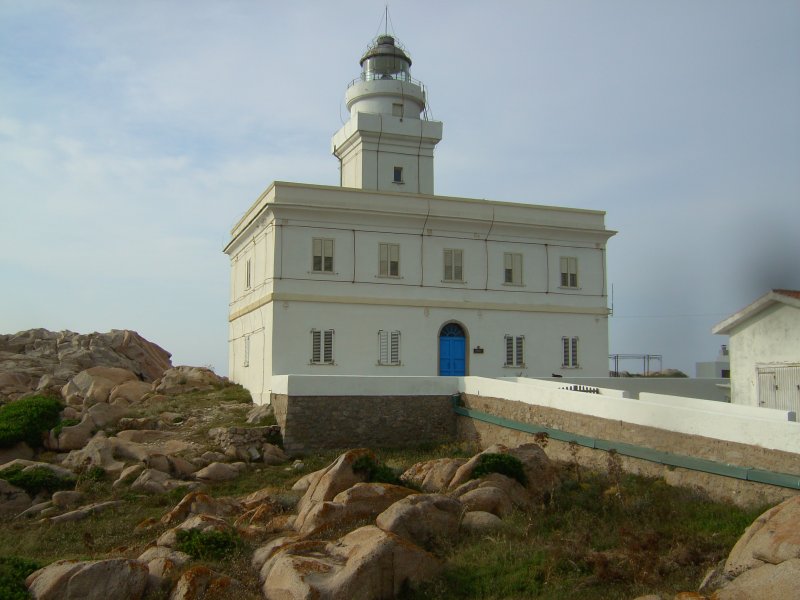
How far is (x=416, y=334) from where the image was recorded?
26.4 metres

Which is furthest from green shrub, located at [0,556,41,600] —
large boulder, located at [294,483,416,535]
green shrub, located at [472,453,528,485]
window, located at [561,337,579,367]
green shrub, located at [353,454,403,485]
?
window, located at [561,337,579,367]

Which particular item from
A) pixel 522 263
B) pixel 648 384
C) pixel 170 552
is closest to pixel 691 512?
pixel 170 552

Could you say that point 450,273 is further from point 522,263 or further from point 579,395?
point 579,395

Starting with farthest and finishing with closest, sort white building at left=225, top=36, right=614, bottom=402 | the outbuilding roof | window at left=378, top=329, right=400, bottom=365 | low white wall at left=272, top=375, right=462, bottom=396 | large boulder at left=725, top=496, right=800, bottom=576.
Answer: window at left=378, top=329, right=400, bottom=365 → white building at left=225, top=36, right=614, bottom=402 → low white wall at left=272, top=375, right=462, bottom=396 → the outbuilding roof → large boulder at left=725, top=496, right=800, bottom=576

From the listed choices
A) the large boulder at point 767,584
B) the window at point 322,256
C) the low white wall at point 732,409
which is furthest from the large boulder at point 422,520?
the window at point 322,256

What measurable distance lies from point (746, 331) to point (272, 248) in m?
14.3

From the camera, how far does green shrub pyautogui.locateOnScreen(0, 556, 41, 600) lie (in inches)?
405

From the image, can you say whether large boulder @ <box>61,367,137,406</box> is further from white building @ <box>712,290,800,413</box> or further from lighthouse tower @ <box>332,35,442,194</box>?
white building @ <box>712,290,800,413</box>

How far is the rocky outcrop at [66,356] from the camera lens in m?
29.2

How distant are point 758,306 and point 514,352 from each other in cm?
1120

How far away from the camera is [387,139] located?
30.8 m

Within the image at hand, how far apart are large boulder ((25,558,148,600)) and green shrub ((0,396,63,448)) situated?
11.9 meters

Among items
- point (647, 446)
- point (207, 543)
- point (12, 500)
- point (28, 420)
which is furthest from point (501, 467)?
point (28, 420)

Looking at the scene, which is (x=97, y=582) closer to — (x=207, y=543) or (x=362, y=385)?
(x=207, y=543)
